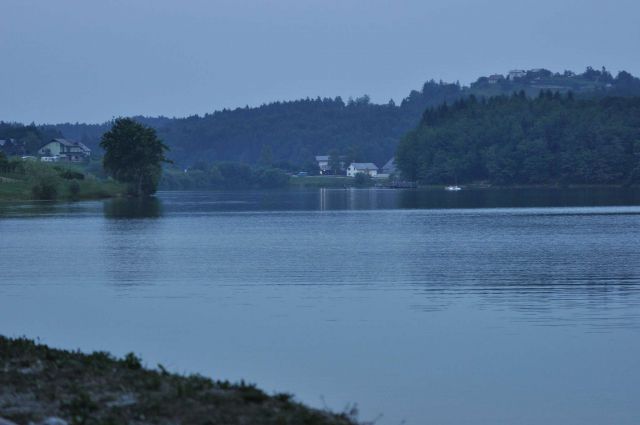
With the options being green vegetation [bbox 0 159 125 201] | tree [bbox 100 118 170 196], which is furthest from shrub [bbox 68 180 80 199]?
tree [bbox 100 118 170 196]

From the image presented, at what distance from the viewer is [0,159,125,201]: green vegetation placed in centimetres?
12600

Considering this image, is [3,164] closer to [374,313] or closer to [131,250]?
[131,250]

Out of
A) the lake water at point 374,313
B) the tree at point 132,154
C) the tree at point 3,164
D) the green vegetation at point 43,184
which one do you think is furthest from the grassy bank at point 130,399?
the tree at point 132,154

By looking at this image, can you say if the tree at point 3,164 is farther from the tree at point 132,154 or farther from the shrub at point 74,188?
the tree at point 132,154

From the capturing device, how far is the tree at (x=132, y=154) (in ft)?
477

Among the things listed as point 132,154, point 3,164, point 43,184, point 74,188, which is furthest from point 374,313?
point 132,154

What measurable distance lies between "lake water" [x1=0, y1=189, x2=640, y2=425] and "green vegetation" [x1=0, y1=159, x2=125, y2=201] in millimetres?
61754

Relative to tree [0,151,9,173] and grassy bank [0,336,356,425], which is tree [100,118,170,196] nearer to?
tree [0,151,9,173]

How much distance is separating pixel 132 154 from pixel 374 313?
4606 inches

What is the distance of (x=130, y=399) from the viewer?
16.3m

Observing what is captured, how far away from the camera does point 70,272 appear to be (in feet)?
148

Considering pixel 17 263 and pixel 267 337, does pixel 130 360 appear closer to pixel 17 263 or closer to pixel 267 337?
pixel 267 337

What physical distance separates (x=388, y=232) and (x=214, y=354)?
4503 centimetres

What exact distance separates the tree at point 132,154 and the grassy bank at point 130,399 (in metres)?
128
